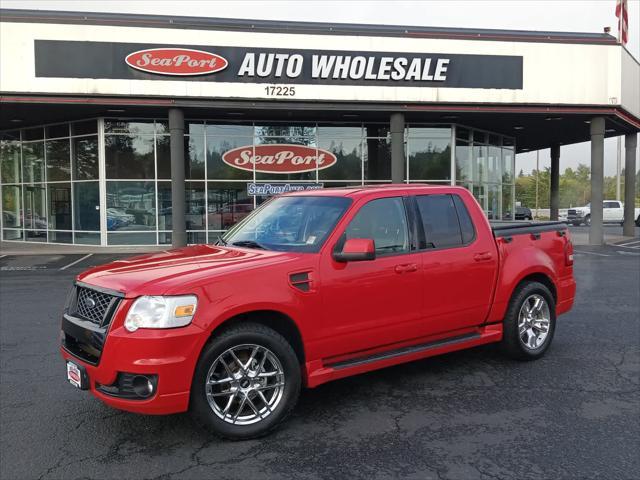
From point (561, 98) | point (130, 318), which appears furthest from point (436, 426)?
point (561, 98)

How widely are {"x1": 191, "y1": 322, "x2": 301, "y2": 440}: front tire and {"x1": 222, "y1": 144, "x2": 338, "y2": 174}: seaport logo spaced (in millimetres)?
17494

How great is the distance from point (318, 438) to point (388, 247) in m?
1.63

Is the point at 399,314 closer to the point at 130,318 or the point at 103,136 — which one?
the point at 130,318

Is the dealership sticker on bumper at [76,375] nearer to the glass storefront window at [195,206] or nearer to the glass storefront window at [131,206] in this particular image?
the glass storefront window at [195,206]

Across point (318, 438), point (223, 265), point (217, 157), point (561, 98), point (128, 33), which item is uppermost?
point (128, 33)

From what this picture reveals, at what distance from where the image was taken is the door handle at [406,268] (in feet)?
15.2

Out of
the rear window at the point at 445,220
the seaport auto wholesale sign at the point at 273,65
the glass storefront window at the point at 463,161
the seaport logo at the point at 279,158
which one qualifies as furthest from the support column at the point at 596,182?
the rear window at the point at 445,220

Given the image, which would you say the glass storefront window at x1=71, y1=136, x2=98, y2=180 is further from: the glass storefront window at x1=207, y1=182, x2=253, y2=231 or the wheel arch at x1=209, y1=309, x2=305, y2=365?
the wheel arch at x1=209, y1=309, x2=305, y2=365

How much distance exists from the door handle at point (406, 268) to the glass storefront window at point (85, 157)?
724 inches

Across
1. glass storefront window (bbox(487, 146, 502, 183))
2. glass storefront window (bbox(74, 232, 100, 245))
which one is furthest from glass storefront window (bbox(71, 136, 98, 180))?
glass storefront window (bbox(487, 146, 502, 183))

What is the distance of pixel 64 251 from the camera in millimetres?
19219

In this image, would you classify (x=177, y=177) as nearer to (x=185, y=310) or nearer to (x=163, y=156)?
(x=163, y=156)

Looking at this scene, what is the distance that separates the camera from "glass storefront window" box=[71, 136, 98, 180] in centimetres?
2069

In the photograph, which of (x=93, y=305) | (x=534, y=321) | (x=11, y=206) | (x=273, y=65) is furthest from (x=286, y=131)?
(x=93, y=305)
